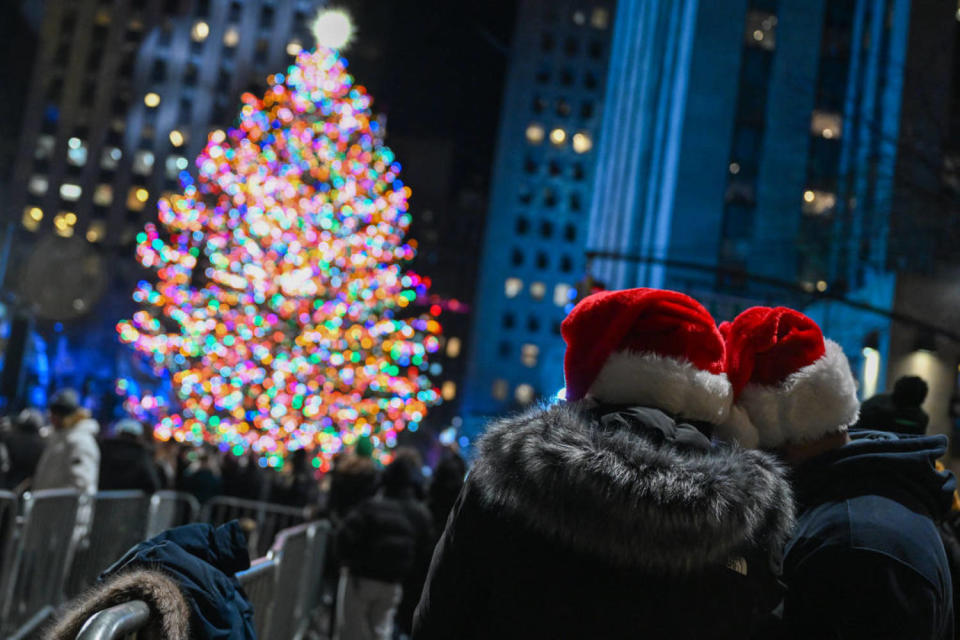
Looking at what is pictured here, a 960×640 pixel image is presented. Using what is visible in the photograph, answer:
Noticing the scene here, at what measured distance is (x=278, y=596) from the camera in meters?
7.09

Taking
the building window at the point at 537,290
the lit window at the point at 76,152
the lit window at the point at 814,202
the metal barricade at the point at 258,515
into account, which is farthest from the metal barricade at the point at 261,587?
the lit window at the point at 76,152

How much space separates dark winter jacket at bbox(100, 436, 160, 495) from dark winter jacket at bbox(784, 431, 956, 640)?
9884mm

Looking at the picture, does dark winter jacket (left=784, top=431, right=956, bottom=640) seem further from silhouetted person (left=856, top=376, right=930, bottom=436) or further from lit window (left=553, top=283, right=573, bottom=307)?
lit window (left=553, top=283, right=573, bottom=307)

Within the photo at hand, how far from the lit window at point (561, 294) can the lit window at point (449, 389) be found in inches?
565

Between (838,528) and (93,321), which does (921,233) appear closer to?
(838,528)

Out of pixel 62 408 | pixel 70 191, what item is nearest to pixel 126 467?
pixel 62 408

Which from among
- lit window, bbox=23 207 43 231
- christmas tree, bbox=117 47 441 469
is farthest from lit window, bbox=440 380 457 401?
christmas tree, bbox=117 47 441 469

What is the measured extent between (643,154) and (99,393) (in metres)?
45.1

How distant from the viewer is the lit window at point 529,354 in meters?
94.6

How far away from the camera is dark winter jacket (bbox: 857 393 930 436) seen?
14.9 ft

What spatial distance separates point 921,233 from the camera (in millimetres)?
16969

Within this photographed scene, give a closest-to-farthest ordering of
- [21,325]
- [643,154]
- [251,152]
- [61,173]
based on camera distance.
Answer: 1. [251,152]
2. [21,325]
3. [643,154]
4. [61,173]

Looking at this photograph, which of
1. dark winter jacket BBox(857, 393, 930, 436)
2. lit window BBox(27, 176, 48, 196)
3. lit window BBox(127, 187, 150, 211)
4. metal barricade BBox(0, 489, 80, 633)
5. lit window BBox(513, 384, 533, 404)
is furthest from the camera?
lit window BBox(27, 176, 48, 196)

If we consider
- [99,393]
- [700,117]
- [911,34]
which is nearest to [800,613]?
[911,34]
